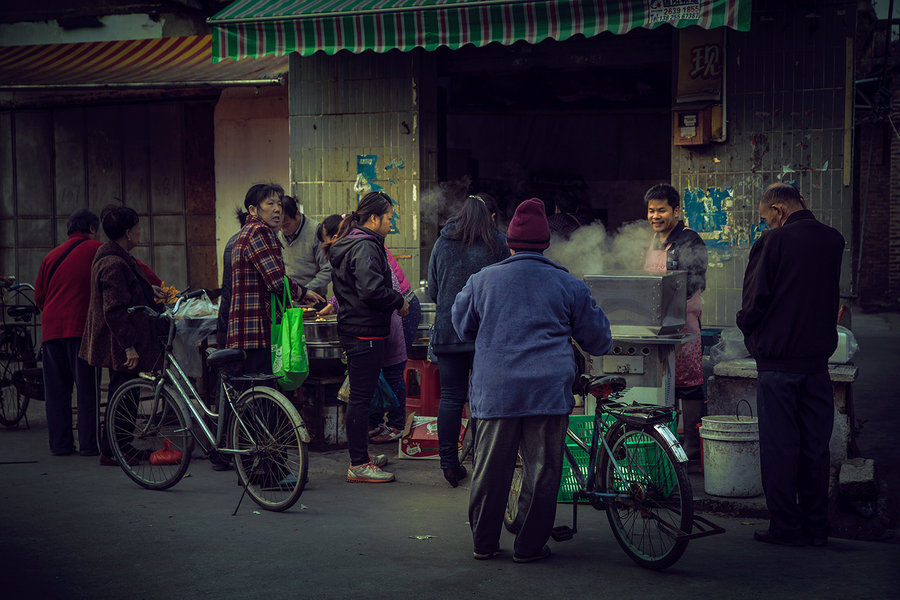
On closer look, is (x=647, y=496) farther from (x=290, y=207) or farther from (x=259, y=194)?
(x=290, y=207)

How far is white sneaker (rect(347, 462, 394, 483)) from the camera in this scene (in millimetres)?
6941

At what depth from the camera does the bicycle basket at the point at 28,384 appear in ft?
29.7

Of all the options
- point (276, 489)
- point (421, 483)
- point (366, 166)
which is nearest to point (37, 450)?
point (276, 489)

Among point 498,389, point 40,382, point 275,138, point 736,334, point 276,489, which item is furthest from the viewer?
point 275,138

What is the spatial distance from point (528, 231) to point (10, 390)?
6497mm

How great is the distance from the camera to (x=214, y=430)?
6.79 metres

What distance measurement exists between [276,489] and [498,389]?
2116 mm

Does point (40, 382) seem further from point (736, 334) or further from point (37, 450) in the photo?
point (736, 334)

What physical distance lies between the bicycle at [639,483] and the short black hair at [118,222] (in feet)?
13.5

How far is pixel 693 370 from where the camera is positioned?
721cm

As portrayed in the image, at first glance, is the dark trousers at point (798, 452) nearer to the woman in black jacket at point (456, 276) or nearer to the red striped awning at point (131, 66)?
the woman in black jacket at point (456, 276)

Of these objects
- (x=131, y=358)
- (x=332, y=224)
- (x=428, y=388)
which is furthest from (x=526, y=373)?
(x=131, y=358)

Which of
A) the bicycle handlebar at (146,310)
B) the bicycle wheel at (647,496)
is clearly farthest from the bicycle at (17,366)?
the bicycle wheel at (647,496)

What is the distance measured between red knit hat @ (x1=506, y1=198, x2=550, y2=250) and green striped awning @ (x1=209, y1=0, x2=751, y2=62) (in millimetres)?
3295
